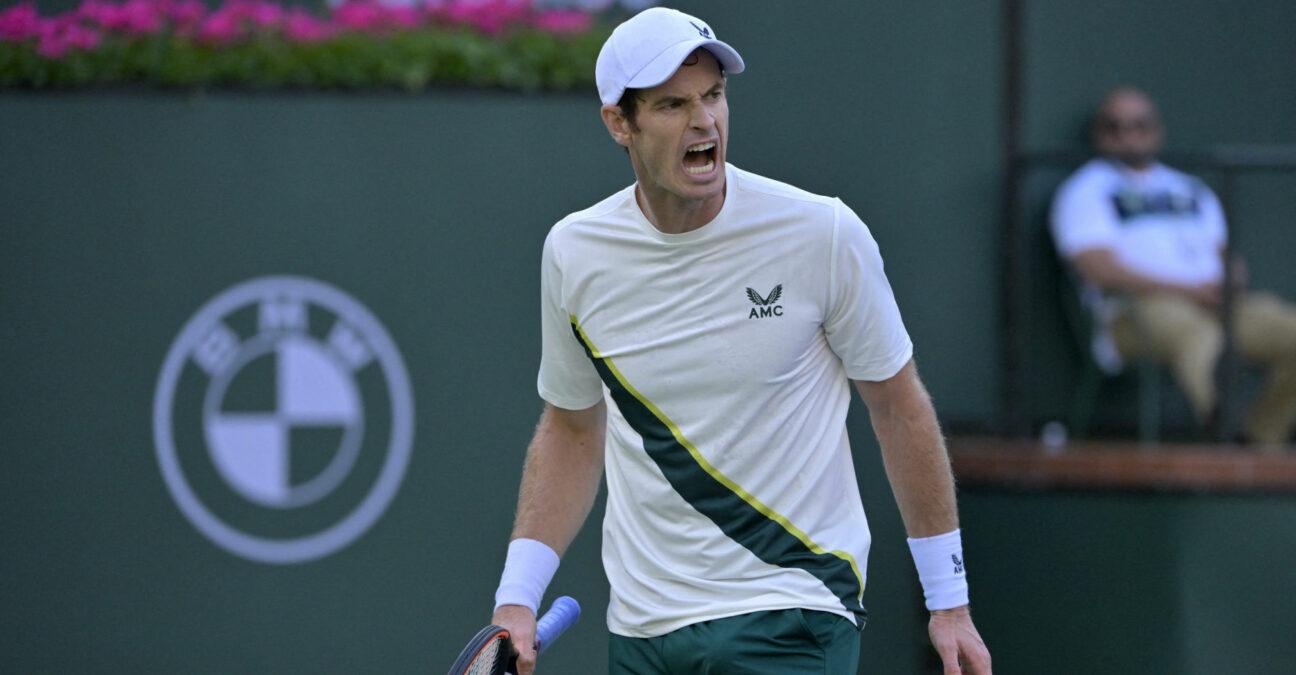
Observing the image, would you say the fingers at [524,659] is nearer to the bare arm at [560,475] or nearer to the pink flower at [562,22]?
the bare arm at [560,475]

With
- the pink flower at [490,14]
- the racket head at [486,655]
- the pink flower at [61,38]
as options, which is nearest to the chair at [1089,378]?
the pink flower at [490,14]

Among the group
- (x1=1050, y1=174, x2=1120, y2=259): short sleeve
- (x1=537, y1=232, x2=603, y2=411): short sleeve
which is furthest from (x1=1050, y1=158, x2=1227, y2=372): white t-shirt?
(x1=537, y1=232, x2=603, y2=411): short sleeve

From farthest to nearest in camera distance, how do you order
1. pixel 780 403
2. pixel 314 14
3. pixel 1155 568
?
pixel 314 14 → pixel 1155 568 → pixel 780 403

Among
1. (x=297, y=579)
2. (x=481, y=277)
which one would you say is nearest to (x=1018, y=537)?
(x=481, y=277)

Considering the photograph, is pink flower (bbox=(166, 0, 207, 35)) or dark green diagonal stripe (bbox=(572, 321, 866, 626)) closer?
dark green diagonal stripe (bbox=(572, 321, 866, 626))

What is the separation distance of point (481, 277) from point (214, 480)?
1313mm

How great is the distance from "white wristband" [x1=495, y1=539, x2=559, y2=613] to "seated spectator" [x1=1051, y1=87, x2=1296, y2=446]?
357 centimetres

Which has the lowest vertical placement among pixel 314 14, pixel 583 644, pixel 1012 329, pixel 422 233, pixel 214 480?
pixel 583 644

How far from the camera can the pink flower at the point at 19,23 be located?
6.29 meters

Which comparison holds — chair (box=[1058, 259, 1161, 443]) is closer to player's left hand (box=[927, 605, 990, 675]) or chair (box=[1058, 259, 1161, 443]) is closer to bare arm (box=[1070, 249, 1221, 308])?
bare arm (box=[1070, 249, 1221, 308])

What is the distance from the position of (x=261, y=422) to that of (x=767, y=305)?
3298 millimetres

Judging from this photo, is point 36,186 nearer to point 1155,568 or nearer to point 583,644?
point 583,644

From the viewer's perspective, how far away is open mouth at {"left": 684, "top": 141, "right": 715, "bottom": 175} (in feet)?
11.2

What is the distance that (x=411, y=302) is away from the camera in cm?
633
